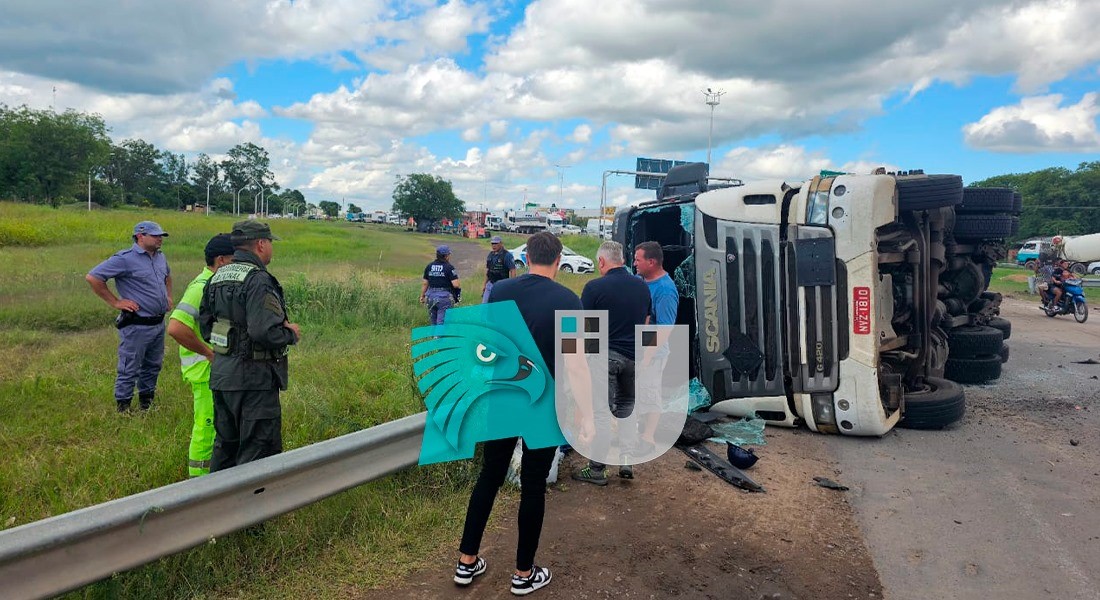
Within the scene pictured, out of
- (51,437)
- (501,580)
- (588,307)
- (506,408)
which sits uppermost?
(588,307)

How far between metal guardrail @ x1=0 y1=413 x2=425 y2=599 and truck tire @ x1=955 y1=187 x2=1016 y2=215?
6.52 m

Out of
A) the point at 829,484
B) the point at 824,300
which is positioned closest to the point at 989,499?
the point at 829,484

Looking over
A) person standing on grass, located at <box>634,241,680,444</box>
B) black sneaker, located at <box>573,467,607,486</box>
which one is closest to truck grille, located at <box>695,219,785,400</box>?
person standing on grass, located at <box>634,241,680,444</box>

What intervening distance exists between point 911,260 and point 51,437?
7024 mm

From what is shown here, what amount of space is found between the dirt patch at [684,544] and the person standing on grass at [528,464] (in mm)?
107

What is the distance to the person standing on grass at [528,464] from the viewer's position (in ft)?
9.89

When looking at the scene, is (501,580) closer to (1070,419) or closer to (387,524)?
(387,524)

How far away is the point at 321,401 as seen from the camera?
5387 mm

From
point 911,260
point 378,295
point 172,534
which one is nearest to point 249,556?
point 172,534

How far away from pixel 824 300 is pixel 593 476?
99.0 inches

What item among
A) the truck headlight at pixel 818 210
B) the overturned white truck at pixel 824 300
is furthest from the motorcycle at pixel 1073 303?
the truck headlight at pixel 818 210

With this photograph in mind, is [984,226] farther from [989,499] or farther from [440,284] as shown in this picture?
[440,284]

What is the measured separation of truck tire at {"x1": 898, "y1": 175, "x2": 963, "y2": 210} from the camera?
5621 millimetres

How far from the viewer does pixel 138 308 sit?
5.40m
